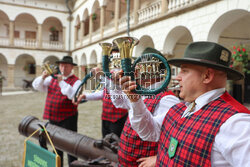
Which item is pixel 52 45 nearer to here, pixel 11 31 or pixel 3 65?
pixel 11 31

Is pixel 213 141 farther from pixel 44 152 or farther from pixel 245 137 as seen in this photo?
pixel 44 152

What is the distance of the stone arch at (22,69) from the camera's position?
971 inches

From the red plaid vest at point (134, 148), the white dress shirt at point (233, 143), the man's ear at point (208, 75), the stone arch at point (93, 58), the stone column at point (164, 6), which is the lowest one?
the red plaid vest at point (134, 148)

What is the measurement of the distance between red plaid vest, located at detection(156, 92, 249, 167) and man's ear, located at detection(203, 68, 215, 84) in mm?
130

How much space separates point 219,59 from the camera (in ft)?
4.41

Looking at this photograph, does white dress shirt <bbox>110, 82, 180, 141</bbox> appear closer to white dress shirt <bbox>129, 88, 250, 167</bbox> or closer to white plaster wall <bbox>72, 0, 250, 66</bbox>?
white dress shirt <bbox>129, 88, 250, 167</bbox>

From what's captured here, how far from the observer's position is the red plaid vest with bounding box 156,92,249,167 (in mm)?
1193

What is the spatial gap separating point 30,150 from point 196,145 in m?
1.84

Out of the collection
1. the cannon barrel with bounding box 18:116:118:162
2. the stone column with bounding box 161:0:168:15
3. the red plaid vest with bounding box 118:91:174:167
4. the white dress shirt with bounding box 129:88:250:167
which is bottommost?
the cannon barrel with bounding box 18:116:118:162

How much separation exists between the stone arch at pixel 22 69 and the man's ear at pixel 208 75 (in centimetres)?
2603

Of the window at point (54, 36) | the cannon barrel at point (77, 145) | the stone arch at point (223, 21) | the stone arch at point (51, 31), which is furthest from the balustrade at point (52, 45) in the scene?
the cannon barrel at point (77, 145)

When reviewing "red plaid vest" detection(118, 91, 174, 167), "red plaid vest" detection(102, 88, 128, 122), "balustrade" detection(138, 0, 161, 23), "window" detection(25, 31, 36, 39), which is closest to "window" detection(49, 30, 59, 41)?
"window" detection(25, 31, 36, 39)

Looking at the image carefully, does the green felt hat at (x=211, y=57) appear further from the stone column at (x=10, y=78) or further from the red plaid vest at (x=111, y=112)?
the stone column at (x=10, y=78)

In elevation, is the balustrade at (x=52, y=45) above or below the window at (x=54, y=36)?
below
